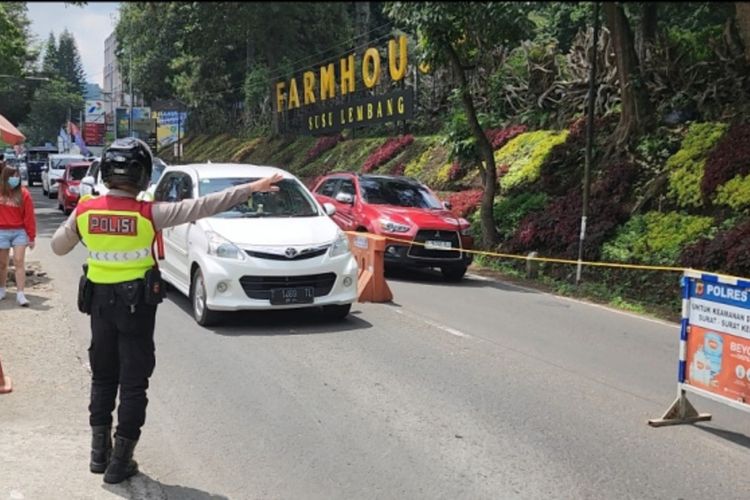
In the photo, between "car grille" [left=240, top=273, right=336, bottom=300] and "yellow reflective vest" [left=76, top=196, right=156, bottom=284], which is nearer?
"yellow reflective vest" [left=76, top=196, right=156, bottom=284]

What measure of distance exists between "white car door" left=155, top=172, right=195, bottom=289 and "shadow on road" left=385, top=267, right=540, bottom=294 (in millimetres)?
4282

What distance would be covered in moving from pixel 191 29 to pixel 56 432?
3211 mm

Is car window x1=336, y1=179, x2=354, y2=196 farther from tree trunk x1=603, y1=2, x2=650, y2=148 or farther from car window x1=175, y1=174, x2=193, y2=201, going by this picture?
tree trunk x1=603, y1=2, x2=650, y2=148

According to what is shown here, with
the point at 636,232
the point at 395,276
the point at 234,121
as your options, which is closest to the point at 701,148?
the point at 636,232

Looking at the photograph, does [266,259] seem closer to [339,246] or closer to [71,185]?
[339,246]

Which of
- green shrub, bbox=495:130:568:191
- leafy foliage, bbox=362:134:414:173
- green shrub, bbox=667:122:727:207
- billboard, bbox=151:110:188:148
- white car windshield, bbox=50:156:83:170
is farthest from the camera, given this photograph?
billboard, bbox=151:110:188:148

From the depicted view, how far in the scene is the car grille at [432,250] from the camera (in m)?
12.8

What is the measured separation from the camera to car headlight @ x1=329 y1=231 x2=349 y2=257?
884 cm

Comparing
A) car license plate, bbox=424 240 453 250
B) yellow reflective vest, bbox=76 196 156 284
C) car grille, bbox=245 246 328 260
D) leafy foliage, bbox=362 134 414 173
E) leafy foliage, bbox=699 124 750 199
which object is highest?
leafy foliage, bbox=362 134 414 173

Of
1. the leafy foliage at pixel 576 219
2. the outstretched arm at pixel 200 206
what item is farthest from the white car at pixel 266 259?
the leafy foliage at pixel 576 219

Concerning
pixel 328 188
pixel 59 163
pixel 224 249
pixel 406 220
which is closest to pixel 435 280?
pixel 406 220

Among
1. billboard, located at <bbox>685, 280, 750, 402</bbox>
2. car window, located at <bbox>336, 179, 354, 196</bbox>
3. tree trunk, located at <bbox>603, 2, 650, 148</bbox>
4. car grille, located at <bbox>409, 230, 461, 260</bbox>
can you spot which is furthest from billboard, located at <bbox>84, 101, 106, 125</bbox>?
billboard, located at <bbox>685, 280, 750, 402</bbox>

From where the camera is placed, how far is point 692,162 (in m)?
14.2

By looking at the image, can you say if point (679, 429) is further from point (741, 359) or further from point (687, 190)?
point (687, 190)
